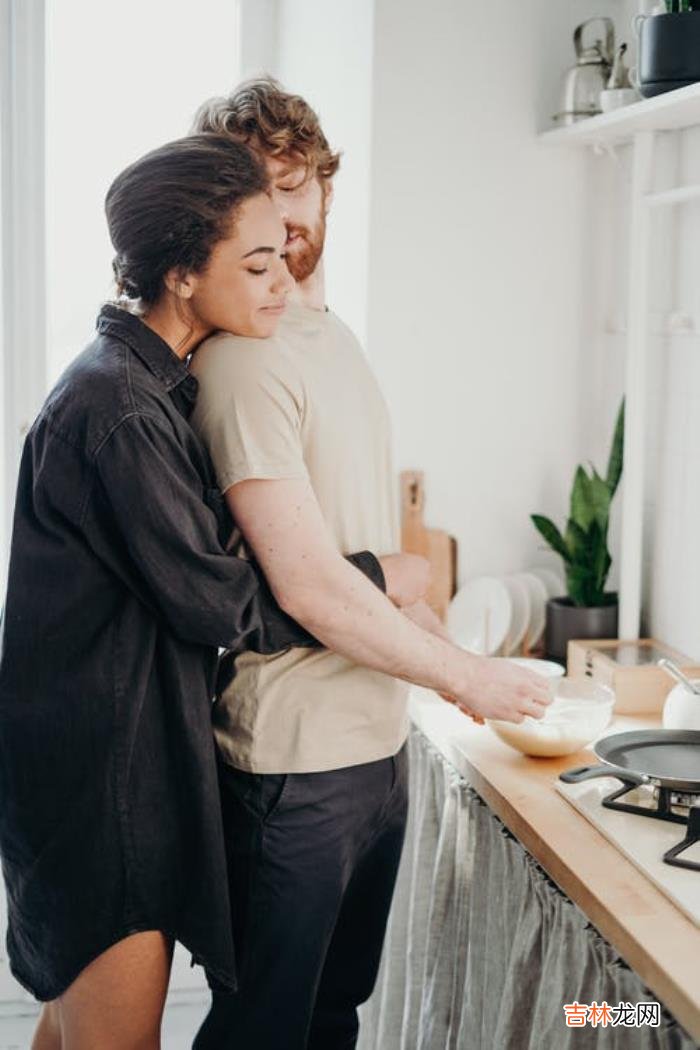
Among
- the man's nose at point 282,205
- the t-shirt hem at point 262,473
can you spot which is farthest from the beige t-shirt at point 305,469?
the man's nose at point 282,205

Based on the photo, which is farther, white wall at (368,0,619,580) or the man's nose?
white wall at (368,0,619,580)

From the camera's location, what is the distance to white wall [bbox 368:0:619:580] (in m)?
2.45

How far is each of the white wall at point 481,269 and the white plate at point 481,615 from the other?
0.07 m

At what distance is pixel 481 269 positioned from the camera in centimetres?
252

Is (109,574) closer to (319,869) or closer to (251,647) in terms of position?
(251,647)

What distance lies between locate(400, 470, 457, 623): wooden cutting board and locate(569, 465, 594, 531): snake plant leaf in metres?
0.26

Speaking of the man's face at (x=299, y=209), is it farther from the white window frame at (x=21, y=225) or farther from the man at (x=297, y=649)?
the white window frame at (x=21, y=225)

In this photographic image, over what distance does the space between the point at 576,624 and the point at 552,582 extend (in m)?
0.16

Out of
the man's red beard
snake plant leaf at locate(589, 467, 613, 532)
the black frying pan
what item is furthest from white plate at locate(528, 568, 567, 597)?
the man's red beard

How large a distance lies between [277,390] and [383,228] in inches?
42.5

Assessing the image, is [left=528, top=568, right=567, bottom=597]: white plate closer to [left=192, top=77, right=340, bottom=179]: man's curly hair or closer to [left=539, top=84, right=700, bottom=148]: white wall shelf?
[left=539, top=84, right=700, bottom=148]: white wall shelf

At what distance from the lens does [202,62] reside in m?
2.74

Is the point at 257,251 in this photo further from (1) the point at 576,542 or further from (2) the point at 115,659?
→ (1) the point at 576,542

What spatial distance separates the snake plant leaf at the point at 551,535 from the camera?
8.04 ft
